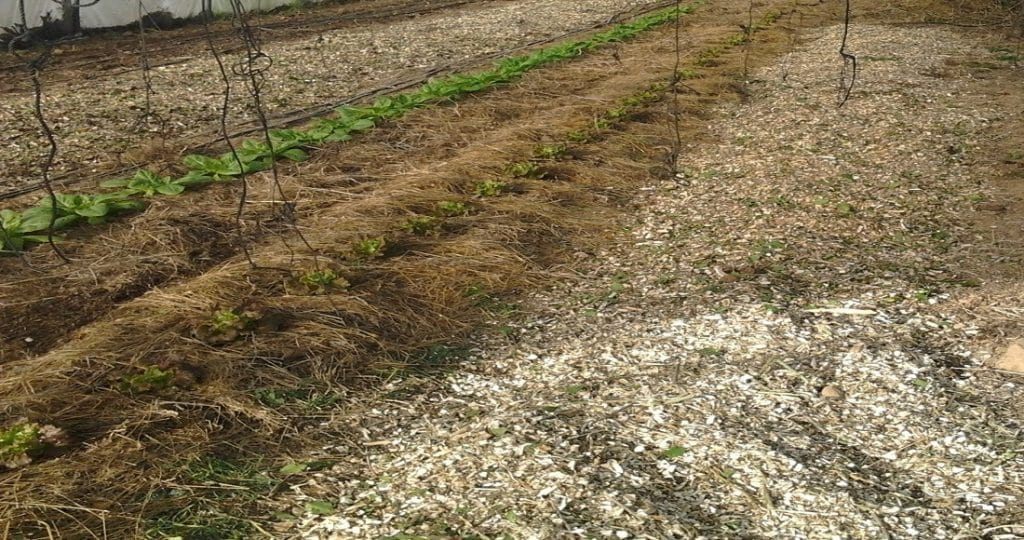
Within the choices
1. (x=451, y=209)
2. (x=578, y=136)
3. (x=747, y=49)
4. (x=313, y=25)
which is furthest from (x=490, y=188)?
(x=313, y=25)

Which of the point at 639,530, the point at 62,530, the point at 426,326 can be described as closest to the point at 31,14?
the point at 426,326

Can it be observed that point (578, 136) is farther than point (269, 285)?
Yes

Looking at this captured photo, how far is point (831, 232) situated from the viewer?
5102 mm

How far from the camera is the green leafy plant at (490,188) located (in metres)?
5.66

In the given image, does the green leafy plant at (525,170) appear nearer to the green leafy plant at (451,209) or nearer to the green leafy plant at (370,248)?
the green leafy plant at (451,209)

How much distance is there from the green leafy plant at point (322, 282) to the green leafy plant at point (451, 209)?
3.98 feet

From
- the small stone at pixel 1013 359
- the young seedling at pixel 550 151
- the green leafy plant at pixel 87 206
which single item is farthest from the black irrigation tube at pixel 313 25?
the small stone at pixel 1013 359

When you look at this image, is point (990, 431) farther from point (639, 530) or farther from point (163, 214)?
point (163, 214)

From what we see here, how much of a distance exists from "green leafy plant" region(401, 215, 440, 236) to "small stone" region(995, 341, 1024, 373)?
2.91 m

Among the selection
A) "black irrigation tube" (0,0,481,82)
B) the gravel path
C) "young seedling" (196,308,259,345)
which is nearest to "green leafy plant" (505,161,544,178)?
the gravel path

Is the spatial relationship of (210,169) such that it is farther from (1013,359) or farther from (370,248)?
(1013,359)

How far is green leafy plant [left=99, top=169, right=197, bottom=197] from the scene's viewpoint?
566 cm

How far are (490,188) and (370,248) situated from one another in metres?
1.27

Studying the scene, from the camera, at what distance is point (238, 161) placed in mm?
4117
